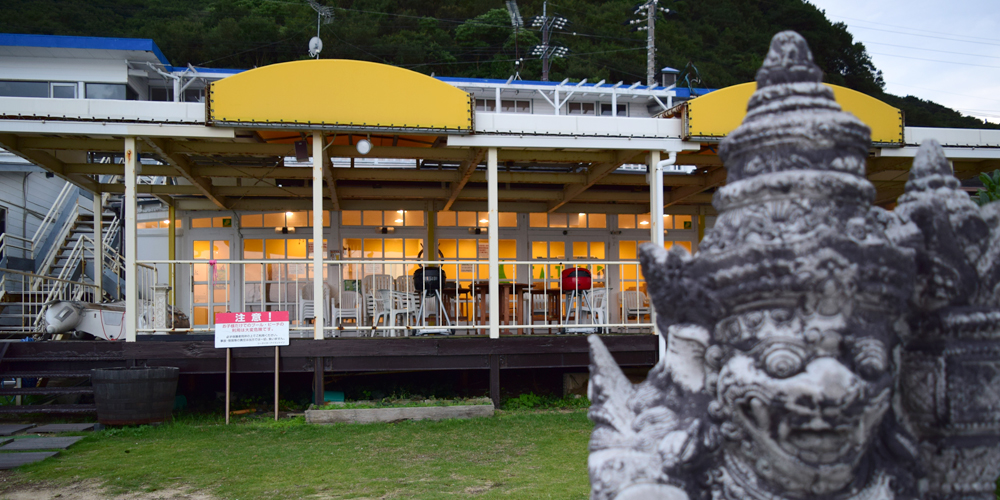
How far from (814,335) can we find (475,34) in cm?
3098

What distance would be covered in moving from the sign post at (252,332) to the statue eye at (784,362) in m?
6.09

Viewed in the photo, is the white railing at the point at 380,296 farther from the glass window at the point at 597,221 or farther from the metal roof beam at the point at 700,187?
the metal roof beam at the point at 700,187

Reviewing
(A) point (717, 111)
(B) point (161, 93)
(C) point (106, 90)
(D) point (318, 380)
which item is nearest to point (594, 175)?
(A) point (717, 111)

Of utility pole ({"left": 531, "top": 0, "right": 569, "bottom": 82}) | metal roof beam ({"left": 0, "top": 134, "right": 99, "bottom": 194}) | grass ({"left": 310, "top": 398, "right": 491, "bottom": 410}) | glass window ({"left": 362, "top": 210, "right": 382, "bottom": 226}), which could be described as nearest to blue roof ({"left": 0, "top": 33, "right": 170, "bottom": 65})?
metal roof beam ({"left": 0, "top": 134, "right": 99, "bottom": 194})

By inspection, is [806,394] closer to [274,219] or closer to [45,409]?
[45,409]

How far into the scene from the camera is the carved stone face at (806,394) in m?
1.63

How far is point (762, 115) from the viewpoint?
188 cm

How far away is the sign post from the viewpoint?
22.6 feet

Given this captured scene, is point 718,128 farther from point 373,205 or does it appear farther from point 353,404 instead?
point 373,205

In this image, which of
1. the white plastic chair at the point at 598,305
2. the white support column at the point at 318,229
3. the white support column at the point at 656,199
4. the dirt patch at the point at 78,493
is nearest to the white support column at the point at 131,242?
the white support column at the point at 318,229

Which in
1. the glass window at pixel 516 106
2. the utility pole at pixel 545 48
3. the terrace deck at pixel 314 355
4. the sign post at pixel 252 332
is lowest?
the terrace deck at pixel 314 355

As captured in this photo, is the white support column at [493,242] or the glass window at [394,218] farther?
the glass window at [394,218]

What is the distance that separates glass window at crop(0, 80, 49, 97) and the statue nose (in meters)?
19.0

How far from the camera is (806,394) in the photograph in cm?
163
